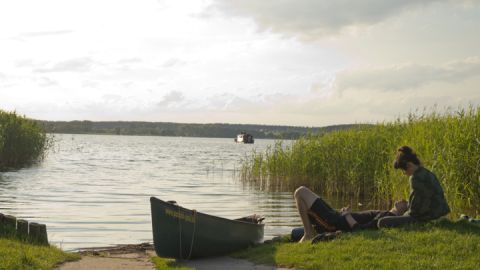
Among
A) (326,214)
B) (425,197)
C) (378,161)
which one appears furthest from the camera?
(378,161)

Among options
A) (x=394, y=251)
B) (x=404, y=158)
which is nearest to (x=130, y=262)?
(x=394, y=251)

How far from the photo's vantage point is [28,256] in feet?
35.1

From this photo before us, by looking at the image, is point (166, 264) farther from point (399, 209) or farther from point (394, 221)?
point (399, 209)

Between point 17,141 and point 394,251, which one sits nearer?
point 394,251

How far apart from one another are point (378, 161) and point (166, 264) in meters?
13.8

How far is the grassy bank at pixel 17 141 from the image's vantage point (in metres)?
36.0

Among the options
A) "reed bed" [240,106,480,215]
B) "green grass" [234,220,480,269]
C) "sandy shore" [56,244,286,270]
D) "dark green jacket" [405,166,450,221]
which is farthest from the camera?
"reed bed" [240,106,480,215]

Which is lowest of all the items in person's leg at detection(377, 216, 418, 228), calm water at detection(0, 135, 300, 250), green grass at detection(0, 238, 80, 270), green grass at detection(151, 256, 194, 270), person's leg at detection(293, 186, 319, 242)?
calm water at detection(0, 135, 300, 250)

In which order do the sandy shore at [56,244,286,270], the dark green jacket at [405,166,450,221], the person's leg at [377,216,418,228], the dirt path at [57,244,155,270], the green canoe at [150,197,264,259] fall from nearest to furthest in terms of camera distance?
1. the dark green jacket at [405,166,450,221]
2. the sandy shore at [56,244,286,270]
3. the dirt path at [57,244,155,270]
4. the person's leg at [377,216,418,228]
5. the green canoe at [150,197,264,259]

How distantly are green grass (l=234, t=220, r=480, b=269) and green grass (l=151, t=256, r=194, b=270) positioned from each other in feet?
5.00

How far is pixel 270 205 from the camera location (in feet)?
81.6

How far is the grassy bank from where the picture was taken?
36031 mm

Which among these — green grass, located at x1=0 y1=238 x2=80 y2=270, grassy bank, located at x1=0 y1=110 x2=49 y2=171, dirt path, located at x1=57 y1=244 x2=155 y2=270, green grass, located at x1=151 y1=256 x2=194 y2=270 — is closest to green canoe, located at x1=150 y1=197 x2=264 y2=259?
green grass, located at x1=151 y1=256 x2=194 y2=270

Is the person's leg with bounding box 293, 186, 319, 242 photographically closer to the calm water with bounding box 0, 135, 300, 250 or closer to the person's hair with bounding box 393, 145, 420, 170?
the person's hair with bounding box 393, 145, 420, 170
